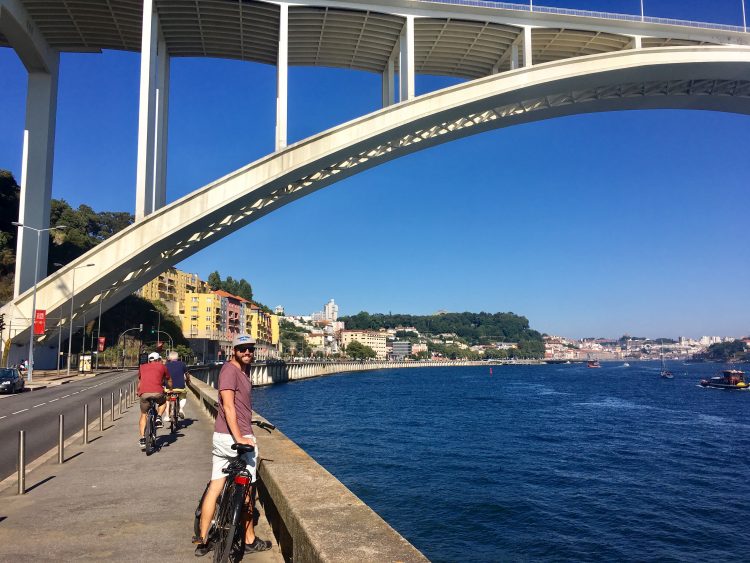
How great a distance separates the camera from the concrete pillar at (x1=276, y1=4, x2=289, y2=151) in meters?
Result: 26.9

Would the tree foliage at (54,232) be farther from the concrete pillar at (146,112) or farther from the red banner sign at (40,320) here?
the concrete pillar at (146,112)

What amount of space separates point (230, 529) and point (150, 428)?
653cm

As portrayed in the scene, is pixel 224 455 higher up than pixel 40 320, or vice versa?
pixel 40 320

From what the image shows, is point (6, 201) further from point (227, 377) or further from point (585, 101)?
point (227, 377)

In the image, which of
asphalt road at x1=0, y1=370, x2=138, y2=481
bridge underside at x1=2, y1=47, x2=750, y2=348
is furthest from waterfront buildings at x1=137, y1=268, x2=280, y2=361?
asphalt road at x1=0, y1=370, x2=138, y2=481

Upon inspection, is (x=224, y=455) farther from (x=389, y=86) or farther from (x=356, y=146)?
(x=389, y=86)

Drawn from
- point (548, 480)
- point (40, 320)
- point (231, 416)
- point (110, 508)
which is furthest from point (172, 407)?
point (40, 320)

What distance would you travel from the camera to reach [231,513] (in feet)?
14.2

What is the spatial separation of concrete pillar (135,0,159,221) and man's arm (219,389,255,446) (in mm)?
24075

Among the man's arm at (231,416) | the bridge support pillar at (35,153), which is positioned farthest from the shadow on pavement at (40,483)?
the bridge support pillar at (35,153)

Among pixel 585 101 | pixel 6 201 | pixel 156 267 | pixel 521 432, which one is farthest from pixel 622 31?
pixel 6 201

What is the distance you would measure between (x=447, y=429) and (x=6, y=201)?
5770 cm

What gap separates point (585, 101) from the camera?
3200 centimetres

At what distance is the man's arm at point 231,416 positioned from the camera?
4738 mm
